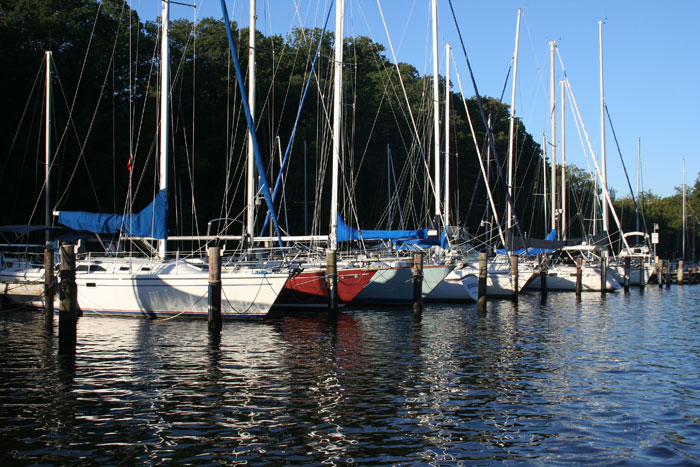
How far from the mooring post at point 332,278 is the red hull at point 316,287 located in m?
1.64

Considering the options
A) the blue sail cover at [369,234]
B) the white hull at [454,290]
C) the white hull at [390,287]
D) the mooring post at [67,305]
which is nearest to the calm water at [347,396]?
the mooring post at [67,305]

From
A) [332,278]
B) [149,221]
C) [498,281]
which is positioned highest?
[149,221]

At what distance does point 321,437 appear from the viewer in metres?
10.6

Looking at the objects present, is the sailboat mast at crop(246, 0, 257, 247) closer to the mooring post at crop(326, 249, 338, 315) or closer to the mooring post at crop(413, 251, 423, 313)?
the mooring post at crop(326, 249, 338, 315)

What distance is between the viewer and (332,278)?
79.6 feet

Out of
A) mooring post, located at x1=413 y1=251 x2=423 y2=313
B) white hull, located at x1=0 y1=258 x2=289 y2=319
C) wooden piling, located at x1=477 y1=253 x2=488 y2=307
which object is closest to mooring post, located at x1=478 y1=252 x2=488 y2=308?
wooden piling, located at x1=477 y1=253 x2=488 y2=307

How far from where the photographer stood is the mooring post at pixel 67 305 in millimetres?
16516

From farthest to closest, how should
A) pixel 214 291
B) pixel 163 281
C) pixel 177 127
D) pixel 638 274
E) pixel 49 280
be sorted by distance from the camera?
pixel 638 274 < pixel 177 127 < pixel 163 281 < pixel 49 280 < pixel 214 291

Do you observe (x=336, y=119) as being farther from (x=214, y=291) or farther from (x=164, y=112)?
(x=214, y=291)

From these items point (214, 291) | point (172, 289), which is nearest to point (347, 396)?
point (214, 291)

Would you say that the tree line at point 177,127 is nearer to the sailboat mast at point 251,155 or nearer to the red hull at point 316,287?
the sailboat mast at point 251,155

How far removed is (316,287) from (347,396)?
13.5m

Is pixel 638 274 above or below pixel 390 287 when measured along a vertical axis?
below

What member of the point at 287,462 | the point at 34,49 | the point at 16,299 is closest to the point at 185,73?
the point at 34,49
